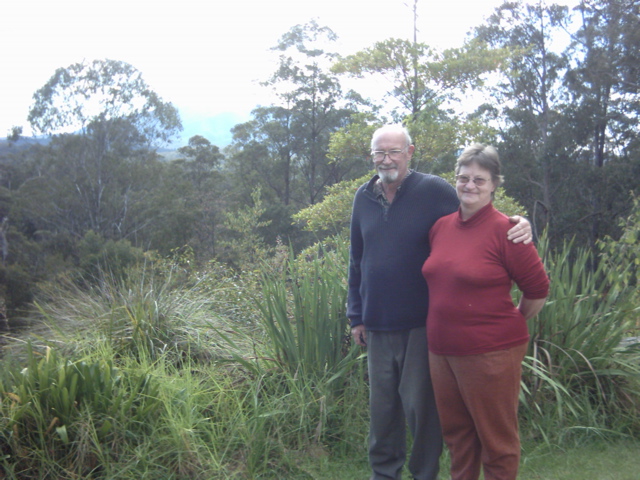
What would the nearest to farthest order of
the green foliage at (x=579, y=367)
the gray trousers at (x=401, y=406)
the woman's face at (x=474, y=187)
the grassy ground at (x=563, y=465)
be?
the woman's face at (x=474, y=187), the gray trousers at (x=401, y=406), the grassy ground at (x=563, y=465), the green foliage at (x=579, y=367)

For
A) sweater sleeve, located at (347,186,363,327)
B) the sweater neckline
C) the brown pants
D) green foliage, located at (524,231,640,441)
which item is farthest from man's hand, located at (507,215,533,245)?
green foliage, located at (524,231,640,441)

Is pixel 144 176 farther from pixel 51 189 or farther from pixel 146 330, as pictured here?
pixel 146 330

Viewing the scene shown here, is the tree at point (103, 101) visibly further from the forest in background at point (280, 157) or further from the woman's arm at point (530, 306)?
the woman's arm at point (530, 306)

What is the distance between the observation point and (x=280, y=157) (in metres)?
32.9

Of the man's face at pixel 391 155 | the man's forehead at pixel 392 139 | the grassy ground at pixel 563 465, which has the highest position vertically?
the man's forehead at pixel 392 139

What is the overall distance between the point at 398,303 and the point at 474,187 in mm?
646

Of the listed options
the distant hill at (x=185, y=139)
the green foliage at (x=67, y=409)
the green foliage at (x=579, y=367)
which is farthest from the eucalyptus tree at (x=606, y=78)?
the green foliage at (x=67, y=409)

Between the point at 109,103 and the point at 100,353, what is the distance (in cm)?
3557

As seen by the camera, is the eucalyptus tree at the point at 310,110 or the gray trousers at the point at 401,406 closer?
the gray trousers at the point at 401,406

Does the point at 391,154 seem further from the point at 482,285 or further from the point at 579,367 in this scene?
the point at 579,367

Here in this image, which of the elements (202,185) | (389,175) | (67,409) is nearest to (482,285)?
(389,175)

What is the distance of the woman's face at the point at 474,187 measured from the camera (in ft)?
8.41

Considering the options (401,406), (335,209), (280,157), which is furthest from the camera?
(280,157)

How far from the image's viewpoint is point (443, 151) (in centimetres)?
1069
